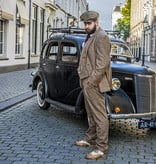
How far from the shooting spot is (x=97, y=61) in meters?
5.52

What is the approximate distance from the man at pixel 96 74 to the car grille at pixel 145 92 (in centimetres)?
109

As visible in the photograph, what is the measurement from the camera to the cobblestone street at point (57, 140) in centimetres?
557

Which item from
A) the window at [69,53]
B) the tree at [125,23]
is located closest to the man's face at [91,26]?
the window at [69,53]

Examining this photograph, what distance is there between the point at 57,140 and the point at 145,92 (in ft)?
5.39

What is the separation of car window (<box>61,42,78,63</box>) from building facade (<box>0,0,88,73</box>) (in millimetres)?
10918

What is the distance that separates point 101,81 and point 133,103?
4.29 feet

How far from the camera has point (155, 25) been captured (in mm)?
49531

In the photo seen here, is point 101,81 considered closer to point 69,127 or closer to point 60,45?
point 69,127

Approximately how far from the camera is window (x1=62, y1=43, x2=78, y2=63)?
7.96 meters

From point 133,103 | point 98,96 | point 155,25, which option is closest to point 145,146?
point 133,103

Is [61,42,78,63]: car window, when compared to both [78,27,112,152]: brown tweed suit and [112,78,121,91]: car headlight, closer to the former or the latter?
[112,78,121,91]: car headlight

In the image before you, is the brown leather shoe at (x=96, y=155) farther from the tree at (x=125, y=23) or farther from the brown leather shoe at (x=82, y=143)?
the tree at (x=125, y=23)

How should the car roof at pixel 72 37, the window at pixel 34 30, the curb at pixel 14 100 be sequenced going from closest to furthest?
the car roof at pixel 72 37 < the curb at pixel 14 100 < the window at pixel 34 30

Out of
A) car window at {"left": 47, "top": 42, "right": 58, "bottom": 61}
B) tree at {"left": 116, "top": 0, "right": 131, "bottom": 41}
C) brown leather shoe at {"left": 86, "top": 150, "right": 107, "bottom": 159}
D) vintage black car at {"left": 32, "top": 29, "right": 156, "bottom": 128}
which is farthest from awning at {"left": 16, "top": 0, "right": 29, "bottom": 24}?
tree at {"left": 116, "top": 0, "right": 131, "bottom": 41}
